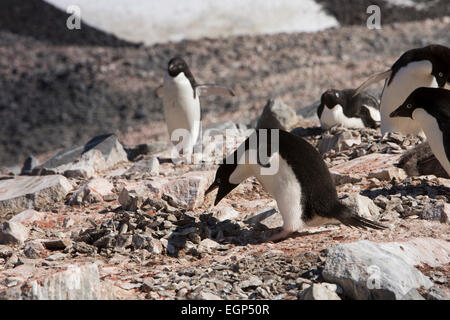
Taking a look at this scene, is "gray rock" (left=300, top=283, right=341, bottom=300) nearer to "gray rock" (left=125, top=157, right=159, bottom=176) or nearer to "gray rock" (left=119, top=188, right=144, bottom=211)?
"gray rock" (left=119, top=188, right=144, bottom=211)

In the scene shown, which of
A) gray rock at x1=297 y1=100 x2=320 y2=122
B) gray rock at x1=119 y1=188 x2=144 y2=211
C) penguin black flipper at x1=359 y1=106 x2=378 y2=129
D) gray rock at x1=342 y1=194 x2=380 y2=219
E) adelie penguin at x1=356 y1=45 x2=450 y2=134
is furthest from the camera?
gray rock at x1=297 y1=100 x2=320 y2=122

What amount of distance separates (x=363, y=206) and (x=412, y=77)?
2.62 meters

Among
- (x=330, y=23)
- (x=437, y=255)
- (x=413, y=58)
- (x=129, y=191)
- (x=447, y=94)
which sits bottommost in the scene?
(x=437, y=255)

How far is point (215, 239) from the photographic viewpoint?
424 centimetres

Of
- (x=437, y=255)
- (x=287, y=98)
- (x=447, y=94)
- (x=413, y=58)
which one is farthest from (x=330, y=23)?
(x=437, y=255)

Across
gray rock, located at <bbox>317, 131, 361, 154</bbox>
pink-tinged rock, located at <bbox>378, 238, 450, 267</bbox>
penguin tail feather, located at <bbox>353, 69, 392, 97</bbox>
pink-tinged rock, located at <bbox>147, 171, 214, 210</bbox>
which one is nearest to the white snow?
penguin tail feather, located at <bbox>353, 69, 392, 97</bbox>

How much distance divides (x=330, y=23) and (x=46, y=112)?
1039 cm

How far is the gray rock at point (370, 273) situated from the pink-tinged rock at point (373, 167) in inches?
72.6

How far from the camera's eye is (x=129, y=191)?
4848 millimetres

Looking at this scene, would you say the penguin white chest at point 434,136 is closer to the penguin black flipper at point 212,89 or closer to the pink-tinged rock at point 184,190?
the pink-tinged rock at point 184,190

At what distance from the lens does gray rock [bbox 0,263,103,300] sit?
291cm

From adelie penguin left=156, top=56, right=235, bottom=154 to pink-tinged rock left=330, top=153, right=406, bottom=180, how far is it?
108 inches

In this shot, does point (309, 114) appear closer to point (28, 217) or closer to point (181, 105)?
point (181, 105)
